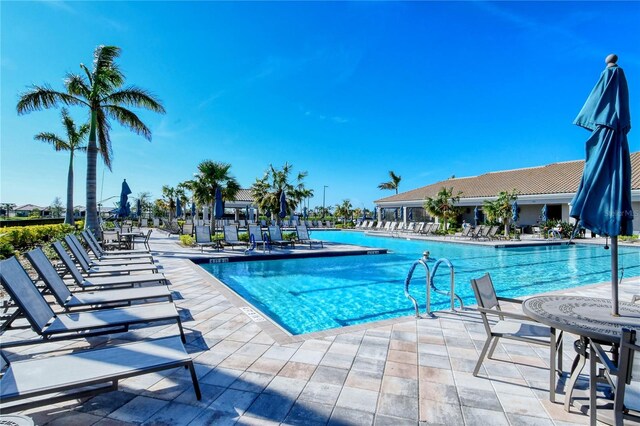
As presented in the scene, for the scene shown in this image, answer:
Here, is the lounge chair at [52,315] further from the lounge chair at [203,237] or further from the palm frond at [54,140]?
the palm frond at [54,140]

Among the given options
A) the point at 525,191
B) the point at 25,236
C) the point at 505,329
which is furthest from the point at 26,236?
the point at 525,191

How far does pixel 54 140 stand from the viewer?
2020 cm

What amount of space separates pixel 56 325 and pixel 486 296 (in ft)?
13.0

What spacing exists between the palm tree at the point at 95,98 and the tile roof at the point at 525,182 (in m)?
25.5

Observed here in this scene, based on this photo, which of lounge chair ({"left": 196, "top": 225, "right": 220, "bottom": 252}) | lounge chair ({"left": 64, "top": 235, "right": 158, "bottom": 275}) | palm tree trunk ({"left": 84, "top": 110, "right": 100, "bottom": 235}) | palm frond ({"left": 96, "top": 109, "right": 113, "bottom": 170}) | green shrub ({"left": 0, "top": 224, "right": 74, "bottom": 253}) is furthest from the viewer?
lounge chair ({"left": 196, "top": 225, "right": 220, "bottom": 252})

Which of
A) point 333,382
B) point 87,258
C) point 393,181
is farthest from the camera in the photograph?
point 393,181

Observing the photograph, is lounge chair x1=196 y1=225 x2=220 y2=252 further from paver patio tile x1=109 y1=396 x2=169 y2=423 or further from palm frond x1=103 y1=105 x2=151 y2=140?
paver patio tile x1=109 y1=396 x2=169 y2=423

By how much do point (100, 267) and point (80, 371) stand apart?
4.79 m

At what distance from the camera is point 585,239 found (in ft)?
66.0

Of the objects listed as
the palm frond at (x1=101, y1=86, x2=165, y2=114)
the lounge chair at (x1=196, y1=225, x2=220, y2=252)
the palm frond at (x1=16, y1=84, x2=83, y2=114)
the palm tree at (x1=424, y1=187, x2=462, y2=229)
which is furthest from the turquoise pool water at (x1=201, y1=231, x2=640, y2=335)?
the palm tree at (x1=424, y1=187, x2=462, y2=229)

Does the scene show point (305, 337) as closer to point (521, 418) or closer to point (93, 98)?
point (521, 418)

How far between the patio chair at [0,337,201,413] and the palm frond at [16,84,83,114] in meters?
12.8

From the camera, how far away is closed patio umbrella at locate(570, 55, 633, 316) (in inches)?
102

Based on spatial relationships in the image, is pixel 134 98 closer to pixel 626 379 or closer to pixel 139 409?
pixel 139 409
